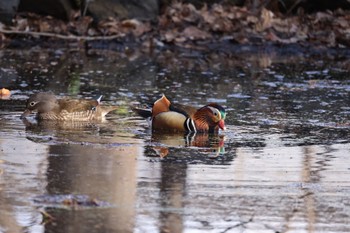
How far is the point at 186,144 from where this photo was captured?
10266mm

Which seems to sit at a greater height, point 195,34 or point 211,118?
point 195,34

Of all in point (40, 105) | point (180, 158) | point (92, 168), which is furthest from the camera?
point (40, 105)

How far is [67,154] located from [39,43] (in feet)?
35.1

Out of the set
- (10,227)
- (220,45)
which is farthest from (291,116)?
(220,45)

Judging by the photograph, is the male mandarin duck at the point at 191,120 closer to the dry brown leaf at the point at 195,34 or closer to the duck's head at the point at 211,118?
the duck's head at the point at 211,118

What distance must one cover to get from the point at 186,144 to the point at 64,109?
2011mm

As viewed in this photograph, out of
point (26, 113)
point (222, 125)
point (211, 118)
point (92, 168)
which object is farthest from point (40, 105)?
point (92, 168)

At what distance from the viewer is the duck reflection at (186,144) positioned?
31.8 ft

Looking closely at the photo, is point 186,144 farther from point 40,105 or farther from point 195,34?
point 195,34

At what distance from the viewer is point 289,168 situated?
8.96 m

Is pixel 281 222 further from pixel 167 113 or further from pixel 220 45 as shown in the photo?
pixel 220 45

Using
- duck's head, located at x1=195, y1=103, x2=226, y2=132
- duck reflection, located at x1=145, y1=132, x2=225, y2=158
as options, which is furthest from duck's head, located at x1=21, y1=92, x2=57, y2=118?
duck's head, located at x1=195, y1=103, x2=226, y2=132

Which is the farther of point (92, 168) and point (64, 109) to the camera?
point (64, 109)

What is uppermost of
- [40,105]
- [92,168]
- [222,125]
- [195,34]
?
[195,34]
